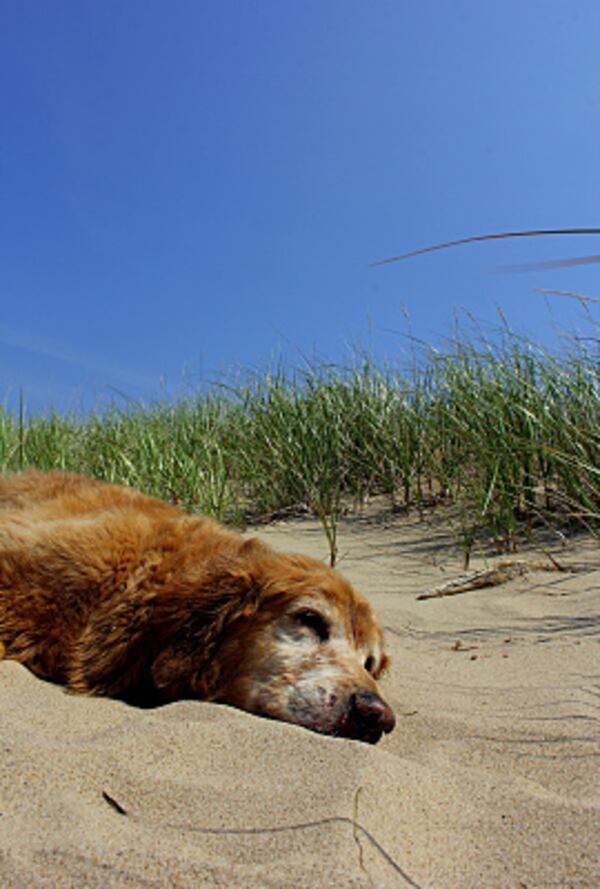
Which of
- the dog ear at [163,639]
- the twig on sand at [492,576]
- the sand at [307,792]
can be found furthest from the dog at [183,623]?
the twig on sand at [492,576]

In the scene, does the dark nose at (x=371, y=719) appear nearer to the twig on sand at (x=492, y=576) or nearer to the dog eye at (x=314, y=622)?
the dog eye at (x=314, y=622)

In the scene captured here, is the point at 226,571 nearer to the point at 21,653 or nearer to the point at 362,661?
the point at 362,661

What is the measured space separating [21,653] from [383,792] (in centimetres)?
138

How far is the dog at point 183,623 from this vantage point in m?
2.19

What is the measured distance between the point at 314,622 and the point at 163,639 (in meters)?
0.51

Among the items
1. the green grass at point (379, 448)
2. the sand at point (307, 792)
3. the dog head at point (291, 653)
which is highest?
the green grass at point (379, 448)

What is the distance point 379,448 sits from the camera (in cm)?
704

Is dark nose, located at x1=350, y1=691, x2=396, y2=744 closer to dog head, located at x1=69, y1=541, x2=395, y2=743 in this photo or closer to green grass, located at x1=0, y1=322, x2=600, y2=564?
dog head, located at x1=69, y1=541, x2=395, y2=743

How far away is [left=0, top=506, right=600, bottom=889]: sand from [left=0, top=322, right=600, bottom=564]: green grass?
2.38 metres

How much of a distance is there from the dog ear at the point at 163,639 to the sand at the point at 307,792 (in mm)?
133

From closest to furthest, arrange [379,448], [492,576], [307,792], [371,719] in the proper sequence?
1. [307,792]
2. [371,719]
3. [492,576]
4. [379,448]

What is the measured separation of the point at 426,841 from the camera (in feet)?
4.51

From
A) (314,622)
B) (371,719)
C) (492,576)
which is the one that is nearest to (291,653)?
(314,622)

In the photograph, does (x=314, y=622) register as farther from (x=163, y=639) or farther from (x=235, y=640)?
(x=163, y=639)
